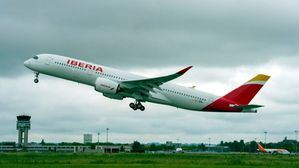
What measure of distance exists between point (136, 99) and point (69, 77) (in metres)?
8.66

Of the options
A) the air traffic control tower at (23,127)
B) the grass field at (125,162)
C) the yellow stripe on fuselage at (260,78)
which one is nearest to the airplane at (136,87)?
the yellow stripe on fuselage at (260,78)

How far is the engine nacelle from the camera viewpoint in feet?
209

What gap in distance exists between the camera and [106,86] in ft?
209

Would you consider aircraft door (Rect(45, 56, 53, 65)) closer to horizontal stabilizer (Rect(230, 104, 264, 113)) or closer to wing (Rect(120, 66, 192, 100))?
wing (Rect(120, 66, 192, 100))

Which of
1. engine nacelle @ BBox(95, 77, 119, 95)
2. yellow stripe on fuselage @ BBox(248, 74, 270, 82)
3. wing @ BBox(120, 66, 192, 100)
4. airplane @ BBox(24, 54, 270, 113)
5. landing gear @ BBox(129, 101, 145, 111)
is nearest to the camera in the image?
wing @ BBox(120, 66, 192, 100)

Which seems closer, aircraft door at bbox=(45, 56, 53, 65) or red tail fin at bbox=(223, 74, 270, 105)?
aircraft door at bbox=(45, 56, 53, 65)

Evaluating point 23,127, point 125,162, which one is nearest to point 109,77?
point 125,162

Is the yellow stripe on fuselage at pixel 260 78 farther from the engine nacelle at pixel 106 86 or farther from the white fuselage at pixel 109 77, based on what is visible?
the engine nacelle at pixel 106 86

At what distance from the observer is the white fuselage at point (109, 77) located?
213 ft

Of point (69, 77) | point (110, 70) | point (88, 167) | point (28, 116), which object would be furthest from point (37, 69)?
point (28, 116)

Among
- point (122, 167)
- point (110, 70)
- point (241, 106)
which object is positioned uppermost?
point (110, 70)

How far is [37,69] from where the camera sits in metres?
66.8

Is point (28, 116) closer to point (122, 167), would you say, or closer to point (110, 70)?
point (110, 70)

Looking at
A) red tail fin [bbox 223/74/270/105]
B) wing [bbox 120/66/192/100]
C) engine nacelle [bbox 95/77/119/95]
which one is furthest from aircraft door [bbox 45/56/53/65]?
red tail fin [bbox 223/74/270/105]
